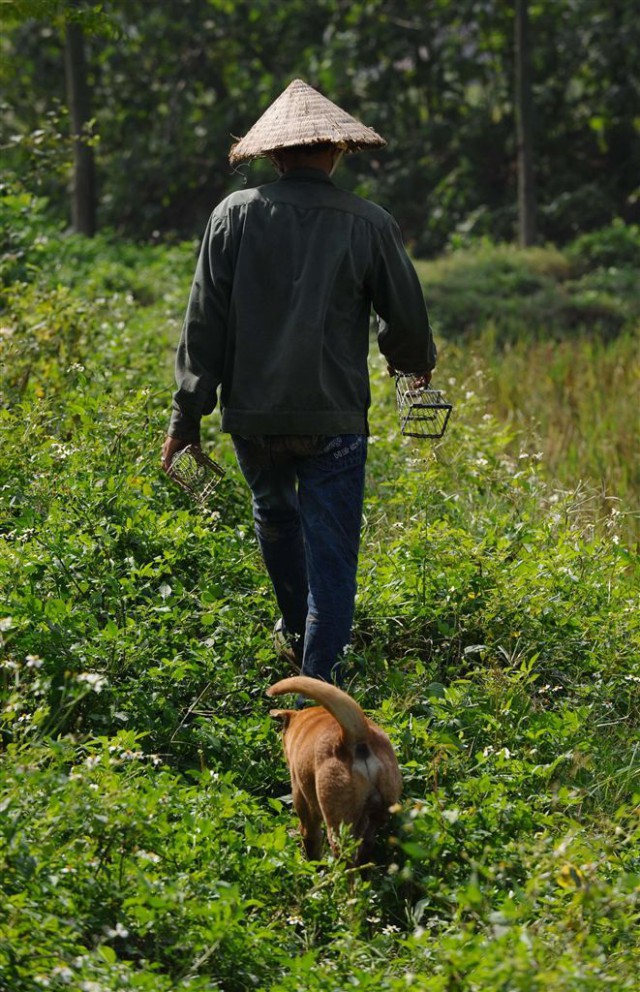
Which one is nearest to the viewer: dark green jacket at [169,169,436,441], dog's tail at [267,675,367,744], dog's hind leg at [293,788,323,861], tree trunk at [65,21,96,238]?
dog's tail at [267,675,367,744]

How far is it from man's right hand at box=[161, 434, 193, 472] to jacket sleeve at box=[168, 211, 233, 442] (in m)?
0.17

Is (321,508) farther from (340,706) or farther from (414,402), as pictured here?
(340,706)

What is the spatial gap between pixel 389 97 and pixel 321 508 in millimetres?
17501

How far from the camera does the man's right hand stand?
4.80 metres

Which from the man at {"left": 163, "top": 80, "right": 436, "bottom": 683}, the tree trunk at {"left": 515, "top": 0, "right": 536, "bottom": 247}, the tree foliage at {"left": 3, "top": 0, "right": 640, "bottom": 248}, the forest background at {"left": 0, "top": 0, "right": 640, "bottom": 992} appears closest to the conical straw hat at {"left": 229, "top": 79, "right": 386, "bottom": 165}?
the man at {"left": 163, "top": 80, "right": 436, "bottom": 683}

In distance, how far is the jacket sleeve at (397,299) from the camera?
461 centimetres

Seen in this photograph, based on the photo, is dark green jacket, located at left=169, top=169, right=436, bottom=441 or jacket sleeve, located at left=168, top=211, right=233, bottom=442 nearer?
dark green jacket, located at left=169, top=169, right=436, bottom=441

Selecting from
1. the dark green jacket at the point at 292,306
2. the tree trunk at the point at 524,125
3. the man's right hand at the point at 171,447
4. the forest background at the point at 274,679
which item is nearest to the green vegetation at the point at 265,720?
the forest background at the point at 274,679

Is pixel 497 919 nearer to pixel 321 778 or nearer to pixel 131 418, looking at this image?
pixel 321 778

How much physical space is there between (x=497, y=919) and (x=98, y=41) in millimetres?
20255

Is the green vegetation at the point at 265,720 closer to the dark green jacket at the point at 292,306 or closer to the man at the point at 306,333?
the man at the point at 306,333

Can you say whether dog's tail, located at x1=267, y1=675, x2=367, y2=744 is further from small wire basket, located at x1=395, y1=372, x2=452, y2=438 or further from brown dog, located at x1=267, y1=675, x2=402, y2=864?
small wire basket, located at x1=395, y1=372, x2=452, y2=438

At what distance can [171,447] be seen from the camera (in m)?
4.83

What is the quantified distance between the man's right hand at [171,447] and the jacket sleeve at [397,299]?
31.3 inches
